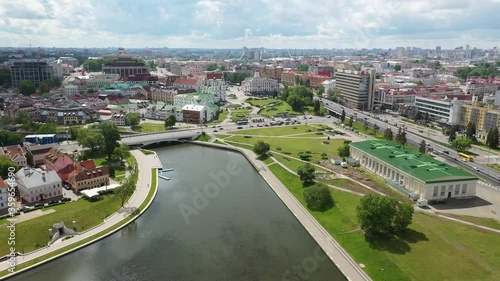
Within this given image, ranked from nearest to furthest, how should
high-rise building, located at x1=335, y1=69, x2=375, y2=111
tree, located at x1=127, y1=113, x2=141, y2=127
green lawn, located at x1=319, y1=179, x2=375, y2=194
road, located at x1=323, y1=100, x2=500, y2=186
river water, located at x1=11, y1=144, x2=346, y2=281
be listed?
1. river water, located at x1=11, y1=144, x2=346, y2=281
2. green lawn, located at x1=319, y1=179, x2=375, y2=194
3. road, located at x1=323, y1=100, x2=500, y2=186
4. tree, located at x1=127, y1=113, x2=141, y2=127
5. high-rise building, located at x1=335, y1=69, x2=375, y2=111

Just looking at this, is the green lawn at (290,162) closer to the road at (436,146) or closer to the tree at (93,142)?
the road at (436,146)

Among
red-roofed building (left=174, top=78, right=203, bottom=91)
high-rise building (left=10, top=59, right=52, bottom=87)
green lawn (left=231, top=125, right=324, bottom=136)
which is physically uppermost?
high-rise building (left=10, top=59, right=52, bottom=87)

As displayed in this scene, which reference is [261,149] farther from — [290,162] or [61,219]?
[61,219]

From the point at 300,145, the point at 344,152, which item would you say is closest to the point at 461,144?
the point at 344,152

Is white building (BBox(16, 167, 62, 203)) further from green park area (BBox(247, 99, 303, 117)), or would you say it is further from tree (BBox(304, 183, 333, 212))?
green park area (BBox(247, 99, 303, 117))

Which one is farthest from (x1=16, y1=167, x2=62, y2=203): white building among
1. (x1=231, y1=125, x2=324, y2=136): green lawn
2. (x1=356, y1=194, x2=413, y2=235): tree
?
(x1=231, y1=125, x2=324, y2=136): green lawn

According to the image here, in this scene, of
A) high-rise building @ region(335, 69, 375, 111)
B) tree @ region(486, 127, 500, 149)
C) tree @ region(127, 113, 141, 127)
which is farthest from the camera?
high-rise building @ region(335, 69, 375, 111)
